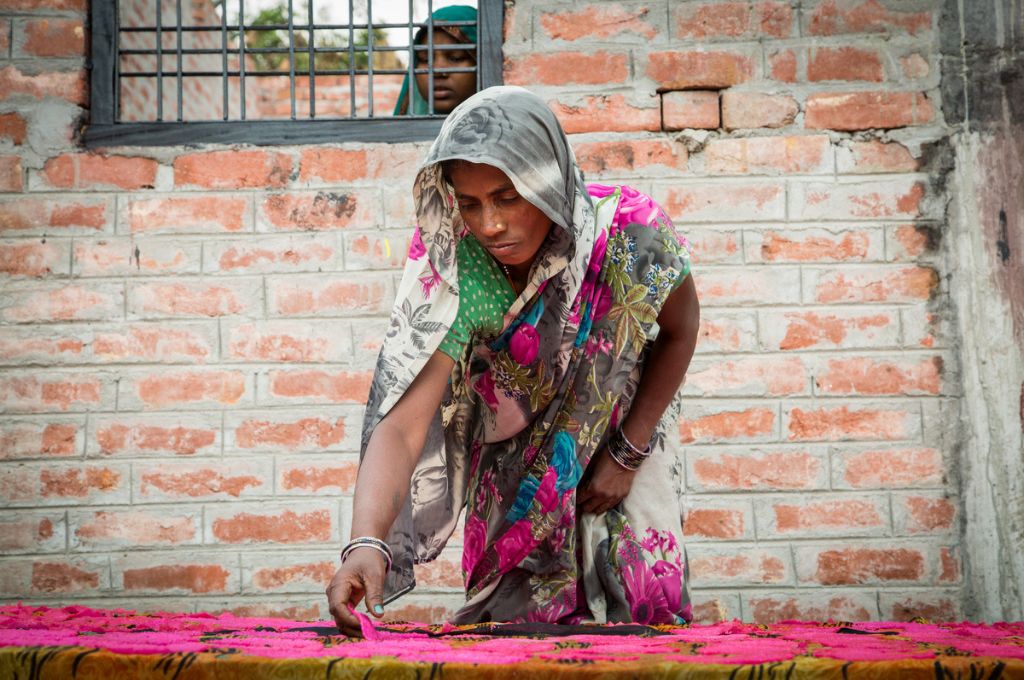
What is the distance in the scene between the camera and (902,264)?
117 inches

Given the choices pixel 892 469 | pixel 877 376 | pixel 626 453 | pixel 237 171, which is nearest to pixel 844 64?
pixel 877 376

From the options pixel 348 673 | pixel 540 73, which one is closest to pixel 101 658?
pixel 348 673

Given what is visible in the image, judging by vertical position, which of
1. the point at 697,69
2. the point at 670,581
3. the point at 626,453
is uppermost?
the point at 697,69

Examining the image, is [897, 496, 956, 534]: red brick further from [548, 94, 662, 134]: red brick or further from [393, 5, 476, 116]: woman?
[393, 5, 476, 116]: woman

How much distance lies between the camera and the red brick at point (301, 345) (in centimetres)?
296

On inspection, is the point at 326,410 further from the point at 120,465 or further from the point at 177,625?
the point at 177,625

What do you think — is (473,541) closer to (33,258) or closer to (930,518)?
(930,518)

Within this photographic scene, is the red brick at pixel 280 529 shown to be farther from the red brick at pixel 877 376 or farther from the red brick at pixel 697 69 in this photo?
the red brick at pixel 697 69

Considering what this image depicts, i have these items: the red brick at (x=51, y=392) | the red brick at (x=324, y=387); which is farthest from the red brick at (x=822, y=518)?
the red brick at (x=51, y=392)

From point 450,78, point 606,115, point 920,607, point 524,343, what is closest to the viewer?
point 524,343

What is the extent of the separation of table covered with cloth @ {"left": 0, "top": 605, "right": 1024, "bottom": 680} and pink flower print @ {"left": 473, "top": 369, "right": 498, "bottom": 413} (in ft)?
1.79

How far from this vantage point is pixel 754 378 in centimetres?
294

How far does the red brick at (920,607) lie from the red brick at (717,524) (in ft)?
1.50

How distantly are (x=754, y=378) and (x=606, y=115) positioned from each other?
88cm
